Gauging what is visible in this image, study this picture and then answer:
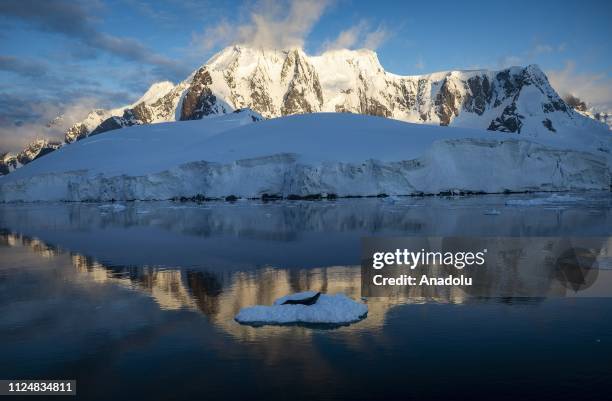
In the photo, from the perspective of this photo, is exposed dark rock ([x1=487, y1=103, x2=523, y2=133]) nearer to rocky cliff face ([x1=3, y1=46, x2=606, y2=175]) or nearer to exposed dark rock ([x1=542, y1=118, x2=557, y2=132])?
rocky cliff face ([x1=3, y1=46, x2=606, y2=175])

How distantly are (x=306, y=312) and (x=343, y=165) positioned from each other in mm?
42357

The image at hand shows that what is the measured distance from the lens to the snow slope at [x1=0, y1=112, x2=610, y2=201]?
52.2m

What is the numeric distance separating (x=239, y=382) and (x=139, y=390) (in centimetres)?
122

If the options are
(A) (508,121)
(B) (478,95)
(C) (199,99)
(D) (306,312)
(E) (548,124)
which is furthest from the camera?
(B) (478,95)

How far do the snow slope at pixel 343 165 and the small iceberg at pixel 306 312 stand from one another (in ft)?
136

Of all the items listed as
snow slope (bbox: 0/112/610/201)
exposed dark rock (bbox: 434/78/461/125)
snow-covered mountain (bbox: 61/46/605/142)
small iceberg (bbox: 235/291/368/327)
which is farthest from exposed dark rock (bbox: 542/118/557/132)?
small iceberg (bbox: 235/291/368/327)

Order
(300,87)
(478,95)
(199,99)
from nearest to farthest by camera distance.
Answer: (199,99)
(478,95)
(300,87)

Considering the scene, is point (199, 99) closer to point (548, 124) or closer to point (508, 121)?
point (508, 121)

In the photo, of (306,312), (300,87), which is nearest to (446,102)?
(300,87)

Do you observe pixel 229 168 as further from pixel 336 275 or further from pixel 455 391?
pixel 455 391

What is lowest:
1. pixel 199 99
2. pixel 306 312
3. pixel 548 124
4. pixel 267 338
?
pixel 267 338

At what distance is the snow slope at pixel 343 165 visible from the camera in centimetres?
5225

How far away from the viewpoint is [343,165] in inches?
2026

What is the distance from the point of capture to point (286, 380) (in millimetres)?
6883
